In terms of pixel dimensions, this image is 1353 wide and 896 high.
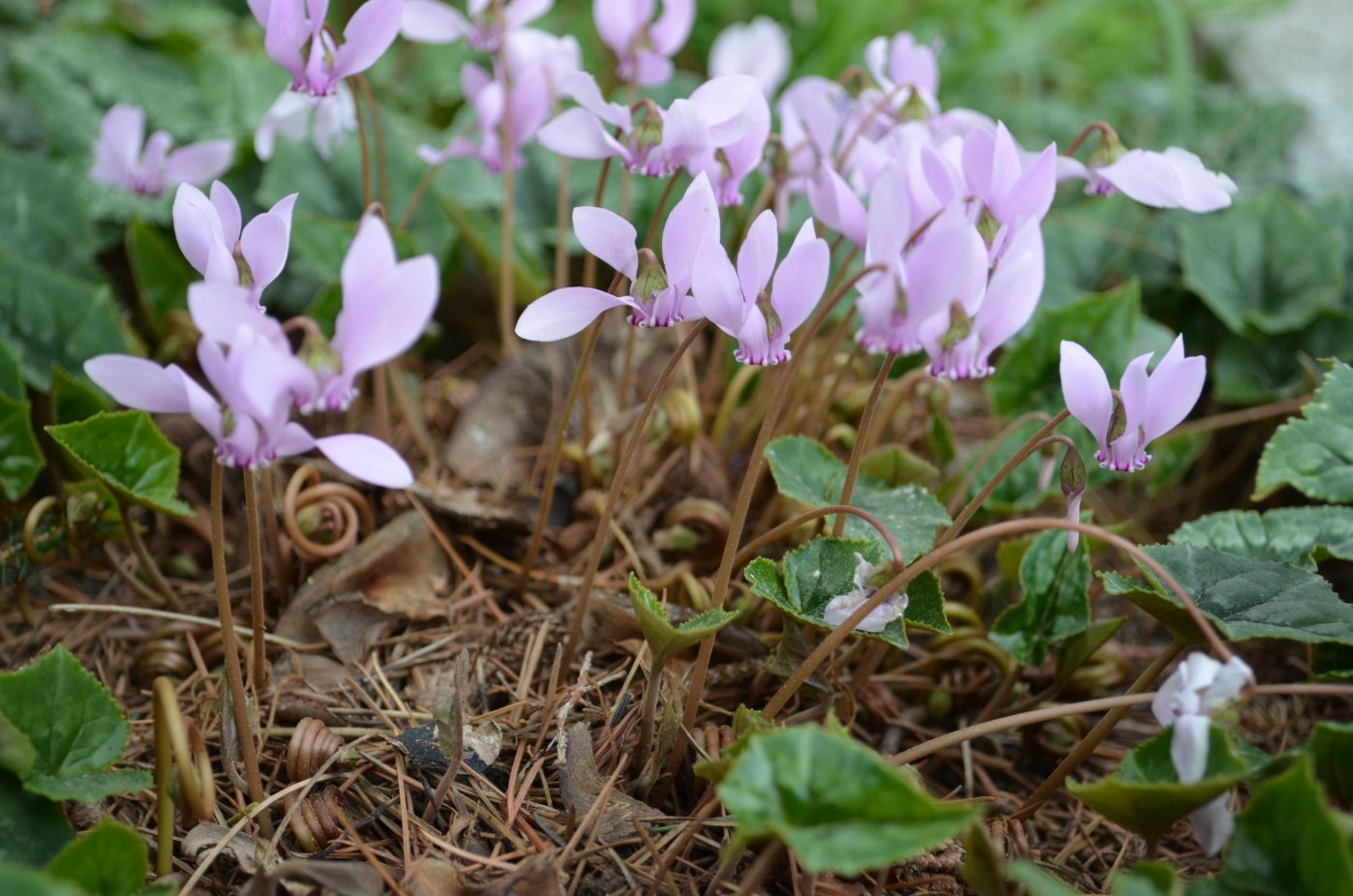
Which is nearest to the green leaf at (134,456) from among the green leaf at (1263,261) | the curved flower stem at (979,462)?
the curved flower stem at (979,462)

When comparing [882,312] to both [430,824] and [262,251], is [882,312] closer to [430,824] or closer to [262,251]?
[262,251]

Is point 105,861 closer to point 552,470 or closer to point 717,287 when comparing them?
point 552,470

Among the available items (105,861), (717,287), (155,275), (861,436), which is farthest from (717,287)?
(155,275)

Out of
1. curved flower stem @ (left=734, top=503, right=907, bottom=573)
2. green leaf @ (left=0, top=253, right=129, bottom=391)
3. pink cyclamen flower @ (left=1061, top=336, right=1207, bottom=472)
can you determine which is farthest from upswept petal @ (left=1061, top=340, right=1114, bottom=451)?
green leaf @ (left=0, top=253, right=129, bottom=391)

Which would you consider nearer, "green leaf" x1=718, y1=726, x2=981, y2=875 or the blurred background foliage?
"green leaf" x1=718, y1=726, x2=981, y2=875

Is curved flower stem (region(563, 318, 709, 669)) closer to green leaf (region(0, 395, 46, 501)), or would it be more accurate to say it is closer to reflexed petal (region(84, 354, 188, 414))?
reflexed petal (region(84, 354, 188, 414))

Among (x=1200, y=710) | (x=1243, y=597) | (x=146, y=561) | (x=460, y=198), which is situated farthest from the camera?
(x=460, y=198)

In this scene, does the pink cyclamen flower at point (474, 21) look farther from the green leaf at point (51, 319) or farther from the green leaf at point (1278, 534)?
the green leaf at point (1278, 534)
